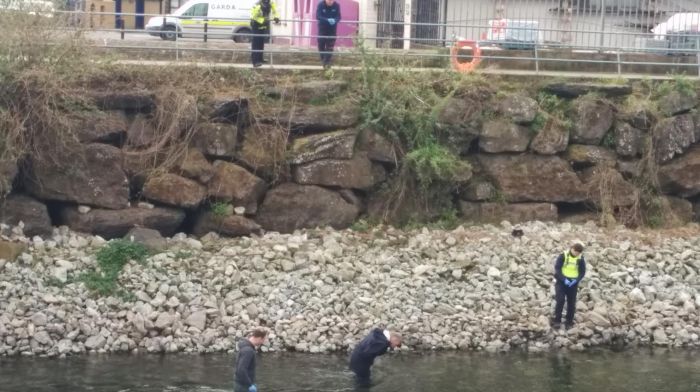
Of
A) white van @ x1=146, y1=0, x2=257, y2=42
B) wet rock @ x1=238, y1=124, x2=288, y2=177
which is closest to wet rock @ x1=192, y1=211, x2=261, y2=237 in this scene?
wet rock @ x1=238, y1=124, x2=288, y2=177

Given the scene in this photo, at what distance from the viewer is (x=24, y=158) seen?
22.6 m

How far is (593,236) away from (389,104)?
4940 millimetres

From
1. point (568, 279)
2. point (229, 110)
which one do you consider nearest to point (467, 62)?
point (229, 110)

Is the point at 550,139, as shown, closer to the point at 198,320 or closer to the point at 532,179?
the point at 532,179

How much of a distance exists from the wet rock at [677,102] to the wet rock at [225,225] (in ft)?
30.4

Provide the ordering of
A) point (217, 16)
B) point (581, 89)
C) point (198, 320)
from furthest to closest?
point (217, 16) → point (581, 89) → point (198, 320)

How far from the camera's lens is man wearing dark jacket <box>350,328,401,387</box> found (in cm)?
1766

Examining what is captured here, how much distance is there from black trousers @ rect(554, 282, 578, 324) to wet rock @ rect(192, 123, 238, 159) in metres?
7.34

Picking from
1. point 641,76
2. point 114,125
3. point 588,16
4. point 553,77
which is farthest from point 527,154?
point 114,125

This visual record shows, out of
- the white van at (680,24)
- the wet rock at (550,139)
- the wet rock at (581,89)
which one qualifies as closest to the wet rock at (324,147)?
the wet rock at (550,139)

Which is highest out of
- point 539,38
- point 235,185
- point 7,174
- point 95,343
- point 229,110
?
point 539,38

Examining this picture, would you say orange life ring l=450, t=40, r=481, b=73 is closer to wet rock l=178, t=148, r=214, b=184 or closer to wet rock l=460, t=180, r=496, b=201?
wet rock l=460, t=180, r=496, b=201

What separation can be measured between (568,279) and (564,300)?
0.44m

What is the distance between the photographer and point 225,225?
23.3 meters
